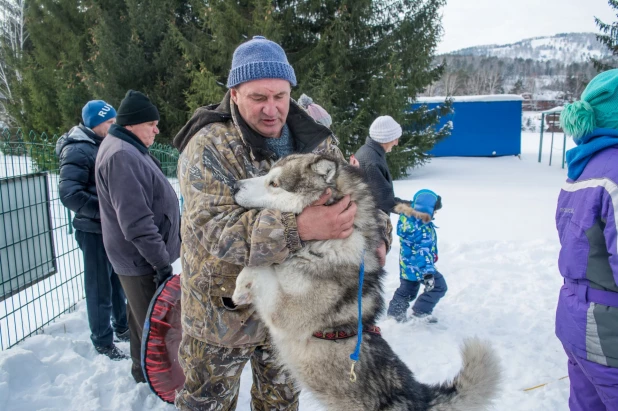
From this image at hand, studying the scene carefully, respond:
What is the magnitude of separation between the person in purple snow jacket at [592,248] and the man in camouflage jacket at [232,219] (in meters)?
1.11

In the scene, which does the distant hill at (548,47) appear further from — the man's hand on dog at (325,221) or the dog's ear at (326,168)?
the man's hand on dog at (325,221)

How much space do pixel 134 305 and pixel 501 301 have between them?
421 centimetres

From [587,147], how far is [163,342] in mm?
2721

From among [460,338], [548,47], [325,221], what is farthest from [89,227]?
[548,47]

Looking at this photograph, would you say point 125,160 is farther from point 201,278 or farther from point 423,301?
point 423,301

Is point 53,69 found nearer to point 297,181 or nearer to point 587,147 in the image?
point 297,181

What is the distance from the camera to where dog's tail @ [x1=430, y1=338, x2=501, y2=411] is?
2043 millimetres

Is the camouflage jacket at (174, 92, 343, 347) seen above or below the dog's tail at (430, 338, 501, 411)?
above

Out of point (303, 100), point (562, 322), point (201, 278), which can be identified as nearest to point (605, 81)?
point (562, 322)

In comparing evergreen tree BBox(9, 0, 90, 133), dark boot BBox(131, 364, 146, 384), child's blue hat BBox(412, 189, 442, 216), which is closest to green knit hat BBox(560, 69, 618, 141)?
child's blue hat BBox(412, 189, 442, 216)

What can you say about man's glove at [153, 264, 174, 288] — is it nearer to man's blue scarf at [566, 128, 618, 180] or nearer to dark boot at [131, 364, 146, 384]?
dark boot at [131, 364, 146, 384]

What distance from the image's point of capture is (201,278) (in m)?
2.04

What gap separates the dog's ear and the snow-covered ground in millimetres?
1214

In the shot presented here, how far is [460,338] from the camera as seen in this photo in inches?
170
